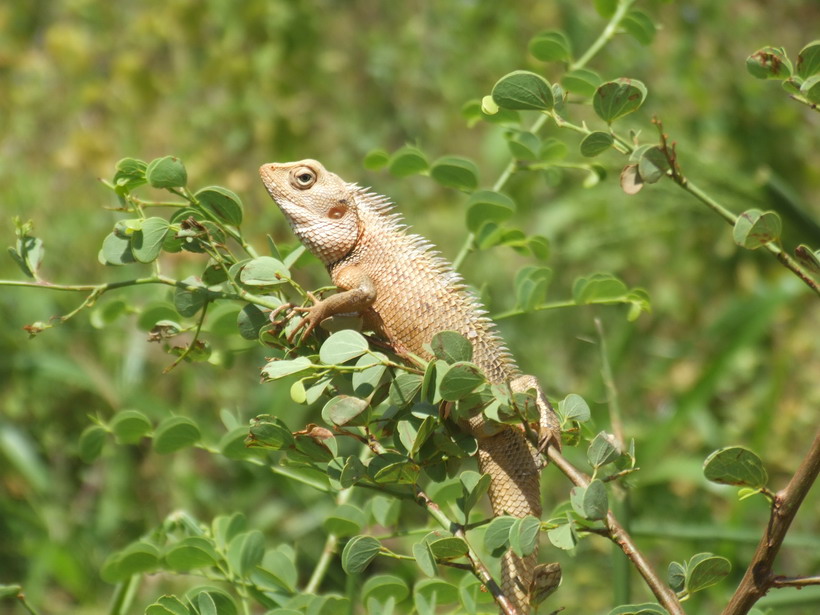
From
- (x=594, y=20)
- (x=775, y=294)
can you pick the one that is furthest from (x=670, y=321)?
(x=594, y=20)

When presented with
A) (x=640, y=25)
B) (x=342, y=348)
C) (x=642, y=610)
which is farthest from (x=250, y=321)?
(x=640, y=25)

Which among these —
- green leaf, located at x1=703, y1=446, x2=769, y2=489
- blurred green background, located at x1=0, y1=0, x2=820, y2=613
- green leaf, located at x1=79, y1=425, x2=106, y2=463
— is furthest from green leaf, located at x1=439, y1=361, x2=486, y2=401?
blurred green background, located at x1=0, y1=0, x2=820, y2=613

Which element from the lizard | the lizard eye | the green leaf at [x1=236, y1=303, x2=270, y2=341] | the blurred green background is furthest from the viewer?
the blurred green background

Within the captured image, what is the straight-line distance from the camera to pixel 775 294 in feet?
11.8

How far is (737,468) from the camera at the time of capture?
40.4 inches

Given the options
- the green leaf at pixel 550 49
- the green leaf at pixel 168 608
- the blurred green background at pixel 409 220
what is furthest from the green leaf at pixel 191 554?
the blurred green background at pixel 409 220

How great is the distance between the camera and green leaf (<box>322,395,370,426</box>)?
112cm

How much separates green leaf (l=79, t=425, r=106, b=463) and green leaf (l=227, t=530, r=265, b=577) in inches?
13.5

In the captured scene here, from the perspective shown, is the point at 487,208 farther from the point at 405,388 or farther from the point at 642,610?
the point at 642,610

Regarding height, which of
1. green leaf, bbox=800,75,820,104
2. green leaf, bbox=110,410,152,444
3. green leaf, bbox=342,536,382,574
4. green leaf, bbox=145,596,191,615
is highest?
green leaf, bbox=800,75,820,104

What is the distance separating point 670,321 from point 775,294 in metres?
1.26

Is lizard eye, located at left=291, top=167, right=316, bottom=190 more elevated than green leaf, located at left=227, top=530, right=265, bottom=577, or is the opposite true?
lizard eye, located at left=291, top=167, right=316, bottom=190

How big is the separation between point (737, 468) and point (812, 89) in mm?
459

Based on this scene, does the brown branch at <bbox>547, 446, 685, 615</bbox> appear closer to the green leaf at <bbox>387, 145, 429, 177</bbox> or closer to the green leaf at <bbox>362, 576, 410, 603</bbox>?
the green leaf at <bbox>362, 576, 410, 603</bbox>
